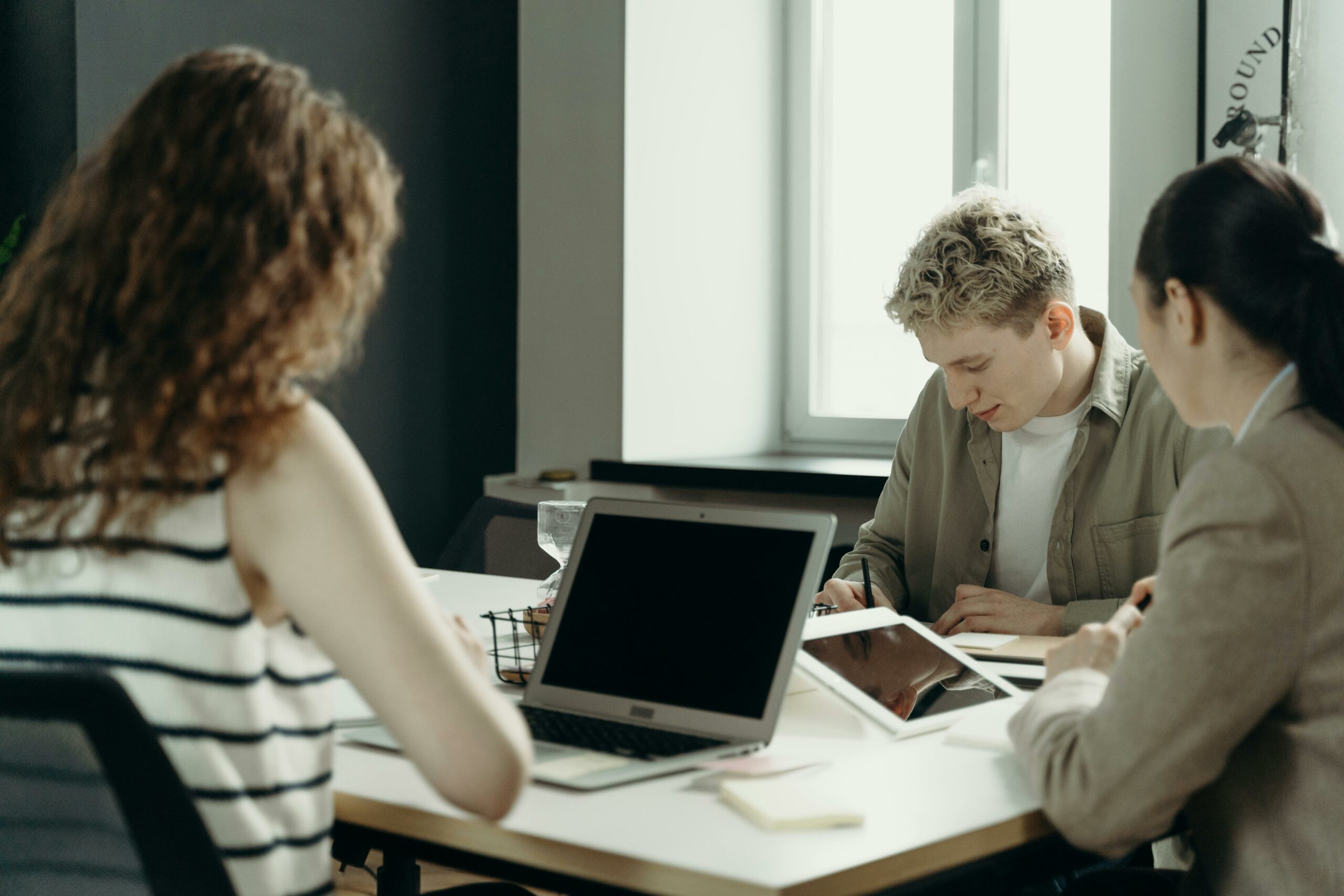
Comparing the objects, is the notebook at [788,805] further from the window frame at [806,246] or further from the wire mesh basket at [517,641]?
the window frame at [806,246]

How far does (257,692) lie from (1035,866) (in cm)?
63

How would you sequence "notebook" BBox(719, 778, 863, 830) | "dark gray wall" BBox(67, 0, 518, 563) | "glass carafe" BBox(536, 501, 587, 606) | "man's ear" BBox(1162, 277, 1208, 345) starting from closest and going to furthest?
"notebook" BBox(719, 778, 863, 830) → "man's ear" BBox(1162, 277, 1208, 345) → "glass carafe" BBox(536, 501, 587, 606) → "dark gray wall" BBox(67, 0, 518, 563)

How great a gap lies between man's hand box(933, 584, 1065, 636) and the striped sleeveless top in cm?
105

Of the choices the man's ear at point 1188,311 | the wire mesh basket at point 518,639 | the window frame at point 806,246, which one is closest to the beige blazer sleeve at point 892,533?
the wire mesh basket at point 518,639

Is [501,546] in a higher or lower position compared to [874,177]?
lower

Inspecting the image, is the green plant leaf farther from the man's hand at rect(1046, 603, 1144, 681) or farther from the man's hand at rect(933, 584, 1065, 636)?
the man's hand at rect(1046, 603, 1144, 681)

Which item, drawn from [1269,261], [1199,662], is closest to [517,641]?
[1199,662]

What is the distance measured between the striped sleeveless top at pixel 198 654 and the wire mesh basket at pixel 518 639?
44 centimetres

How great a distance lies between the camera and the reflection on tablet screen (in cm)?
130

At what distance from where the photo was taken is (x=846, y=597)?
1.83 metres

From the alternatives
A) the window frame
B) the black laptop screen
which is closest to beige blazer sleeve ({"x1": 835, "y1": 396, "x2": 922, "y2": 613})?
the black laptop screen

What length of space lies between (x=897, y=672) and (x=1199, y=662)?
0.46 metres

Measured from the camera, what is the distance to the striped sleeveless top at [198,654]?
86cm

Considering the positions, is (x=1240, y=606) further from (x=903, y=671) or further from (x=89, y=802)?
(x=89, y=802)
